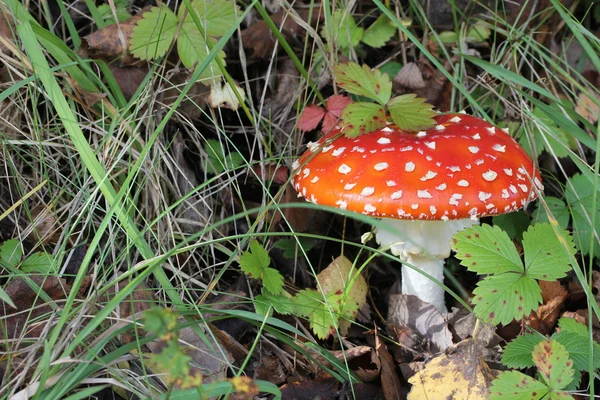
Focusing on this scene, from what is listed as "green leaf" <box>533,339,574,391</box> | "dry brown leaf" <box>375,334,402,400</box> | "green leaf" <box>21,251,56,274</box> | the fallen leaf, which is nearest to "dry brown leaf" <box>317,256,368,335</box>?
the fallen leaf

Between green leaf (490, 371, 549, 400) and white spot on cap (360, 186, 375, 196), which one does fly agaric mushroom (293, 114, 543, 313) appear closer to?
white spot on cap (360, 186, 375, 196)

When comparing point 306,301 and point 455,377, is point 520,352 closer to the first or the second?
point 455,377

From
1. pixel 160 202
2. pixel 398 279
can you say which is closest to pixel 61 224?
pixel 160 202

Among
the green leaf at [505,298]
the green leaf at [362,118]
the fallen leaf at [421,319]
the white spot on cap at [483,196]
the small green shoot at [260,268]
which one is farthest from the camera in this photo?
the fallen leaf at [421,319]

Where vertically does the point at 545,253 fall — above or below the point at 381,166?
below

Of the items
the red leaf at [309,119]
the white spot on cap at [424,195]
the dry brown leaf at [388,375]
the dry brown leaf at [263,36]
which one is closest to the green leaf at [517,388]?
the dry brown leaf at [388,375]

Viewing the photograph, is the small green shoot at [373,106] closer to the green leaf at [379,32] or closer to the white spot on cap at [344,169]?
the white spot on cap at [344,169]

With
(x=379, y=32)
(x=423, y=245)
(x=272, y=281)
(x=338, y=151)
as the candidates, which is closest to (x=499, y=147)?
(x=423, y=245)
